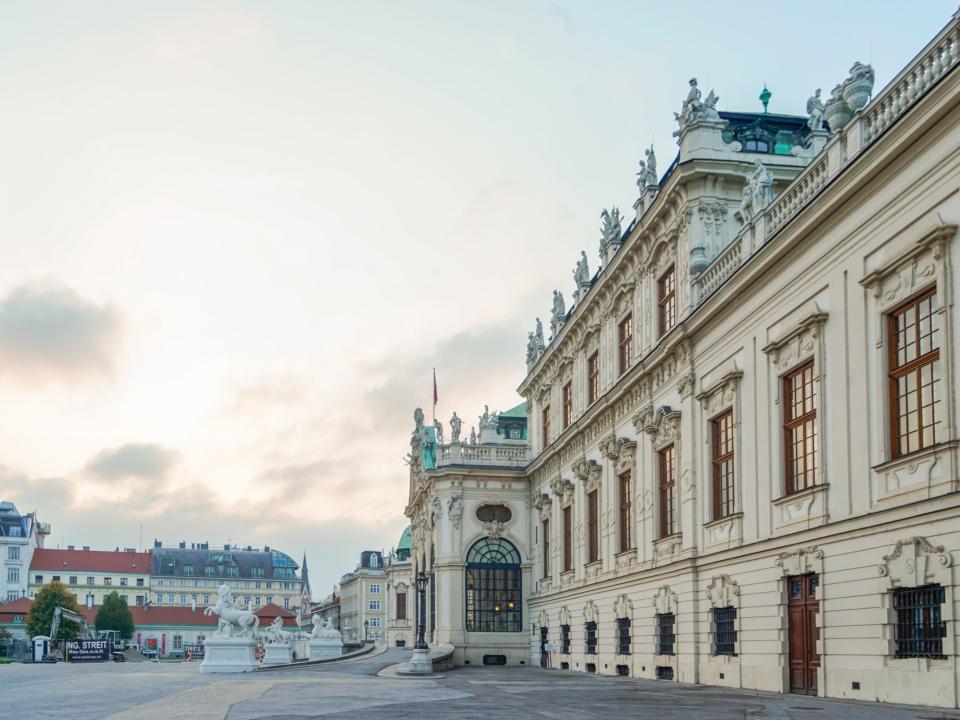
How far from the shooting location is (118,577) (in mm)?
169000

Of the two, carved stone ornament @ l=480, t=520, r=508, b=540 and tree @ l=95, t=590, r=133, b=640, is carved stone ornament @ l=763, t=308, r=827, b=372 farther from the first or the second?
tree @ l=95, t=590, r=133, b=640

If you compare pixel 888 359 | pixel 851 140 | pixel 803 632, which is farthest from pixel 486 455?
pixel 888 359

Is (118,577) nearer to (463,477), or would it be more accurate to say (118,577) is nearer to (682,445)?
(463,477)

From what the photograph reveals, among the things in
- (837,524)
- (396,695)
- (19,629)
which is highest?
(837,524)

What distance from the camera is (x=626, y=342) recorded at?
39.3 meters

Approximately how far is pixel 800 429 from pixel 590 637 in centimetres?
1921

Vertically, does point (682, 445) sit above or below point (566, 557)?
above

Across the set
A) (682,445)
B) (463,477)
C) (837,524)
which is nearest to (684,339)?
(682,445)

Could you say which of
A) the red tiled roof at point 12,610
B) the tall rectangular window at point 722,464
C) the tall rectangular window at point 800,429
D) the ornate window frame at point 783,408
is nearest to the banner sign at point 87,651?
the tall rectangular window at point 722,464

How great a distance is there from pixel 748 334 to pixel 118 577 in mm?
155878

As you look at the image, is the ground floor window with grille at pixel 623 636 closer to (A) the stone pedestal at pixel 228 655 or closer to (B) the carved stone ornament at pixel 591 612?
(B) the carved stone ornament at pixel 591 612

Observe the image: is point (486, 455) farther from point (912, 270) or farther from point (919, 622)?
point (919, 622)

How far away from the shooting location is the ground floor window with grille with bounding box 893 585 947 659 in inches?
738

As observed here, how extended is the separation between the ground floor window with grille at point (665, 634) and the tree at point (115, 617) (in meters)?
105
